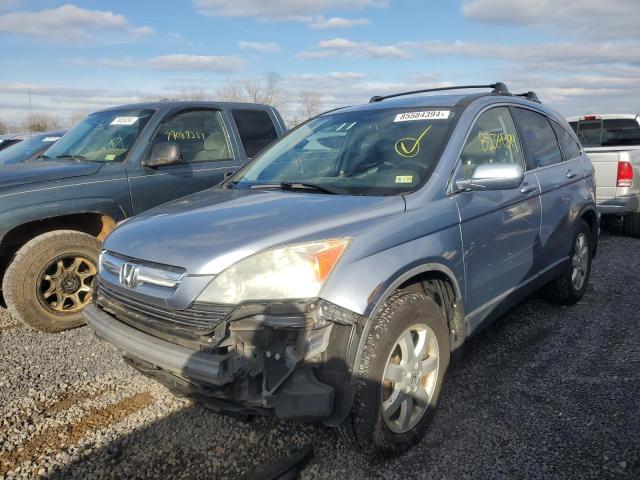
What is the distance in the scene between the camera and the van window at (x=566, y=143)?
4.45 metres

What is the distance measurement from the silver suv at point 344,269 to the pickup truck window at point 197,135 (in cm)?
166

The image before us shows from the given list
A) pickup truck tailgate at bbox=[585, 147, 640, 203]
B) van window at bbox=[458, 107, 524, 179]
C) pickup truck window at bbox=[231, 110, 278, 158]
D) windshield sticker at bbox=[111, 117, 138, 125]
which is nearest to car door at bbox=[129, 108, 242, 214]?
pickup truck window at bbox=[231, 110, 278, 158]

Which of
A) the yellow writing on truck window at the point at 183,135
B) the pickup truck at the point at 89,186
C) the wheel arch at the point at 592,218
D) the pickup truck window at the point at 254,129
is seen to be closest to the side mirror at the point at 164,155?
the pickup truck at the point at 89,186

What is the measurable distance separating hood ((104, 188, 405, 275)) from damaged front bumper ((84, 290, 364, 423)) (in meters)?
0.30

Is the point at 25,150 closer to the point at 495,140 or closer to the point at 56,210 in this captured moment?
the point at 56,210

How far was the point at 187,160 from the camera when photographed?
5.22 m

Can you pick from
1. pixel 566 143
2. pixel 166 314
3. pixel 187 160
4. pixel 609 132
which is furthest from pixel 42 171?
pixel 609 132

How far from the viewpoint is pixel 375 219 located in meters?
2.52

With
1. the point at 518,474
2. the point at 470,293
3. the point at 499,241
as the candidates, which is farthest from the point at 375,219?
the point at 518,474

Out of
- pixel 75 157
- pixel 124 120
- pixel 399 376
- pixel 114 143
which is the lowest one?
pixel 399 376

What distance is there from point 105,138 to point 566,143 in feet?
14.4

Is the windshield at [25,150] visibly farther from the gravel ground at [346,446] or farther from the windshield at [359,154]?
the windshield at [359,154]

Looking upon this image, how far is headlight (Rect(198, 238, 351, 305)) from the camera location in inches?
86.5

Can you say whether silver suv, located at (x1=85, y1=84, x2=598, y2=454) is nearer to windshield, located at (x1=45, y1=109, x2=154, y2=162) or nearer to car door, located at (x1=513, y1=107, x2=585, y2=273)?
car door, located at (x1=513, y1=107, x2=585, y2=273)
